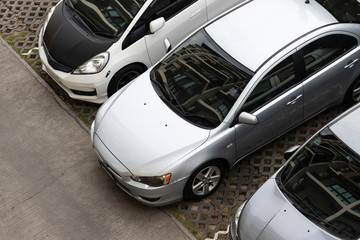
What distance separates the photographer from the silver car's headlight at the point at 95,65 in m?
8.92

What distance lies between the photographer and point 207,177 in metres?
7.81

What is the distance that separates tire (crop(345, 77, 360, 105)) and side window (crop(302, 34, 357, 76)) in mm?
535

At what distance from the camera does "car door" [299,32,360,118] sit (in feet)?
26.0

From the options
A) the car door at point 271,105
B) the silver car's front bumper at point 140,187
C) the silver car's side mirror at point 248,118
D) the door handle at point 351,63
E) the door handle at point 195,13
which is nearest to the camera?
the silver car's side mirror at point 248,118

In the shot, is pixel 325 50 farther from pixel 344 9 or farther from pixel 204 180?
pixel 204 180

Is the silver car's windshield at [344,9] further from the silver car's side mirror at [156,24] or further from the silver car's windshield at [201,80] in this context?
the silver car's side mirror at [156,24]

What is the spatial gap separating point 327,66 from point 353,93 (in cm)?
77

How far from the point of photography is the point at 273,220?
664 centimetres

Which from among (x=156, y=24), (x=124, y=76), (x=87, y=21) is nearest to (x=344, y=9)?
(x=156, y=24)

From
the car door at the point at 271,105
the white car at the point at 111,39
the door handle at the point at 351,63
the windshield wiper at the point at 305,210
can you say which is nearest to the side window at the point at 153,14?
the white car at the point at 111,39

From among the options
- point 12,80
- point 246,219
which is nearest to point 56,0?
point 12,80

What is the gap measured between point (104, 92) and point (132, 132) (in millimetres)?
1511

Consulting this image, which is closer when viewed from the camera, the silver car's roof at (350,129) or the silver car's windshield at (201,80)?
the silver car's roof at (350,129)

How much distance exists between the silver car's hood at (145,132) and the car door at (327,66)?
1.50 metres
